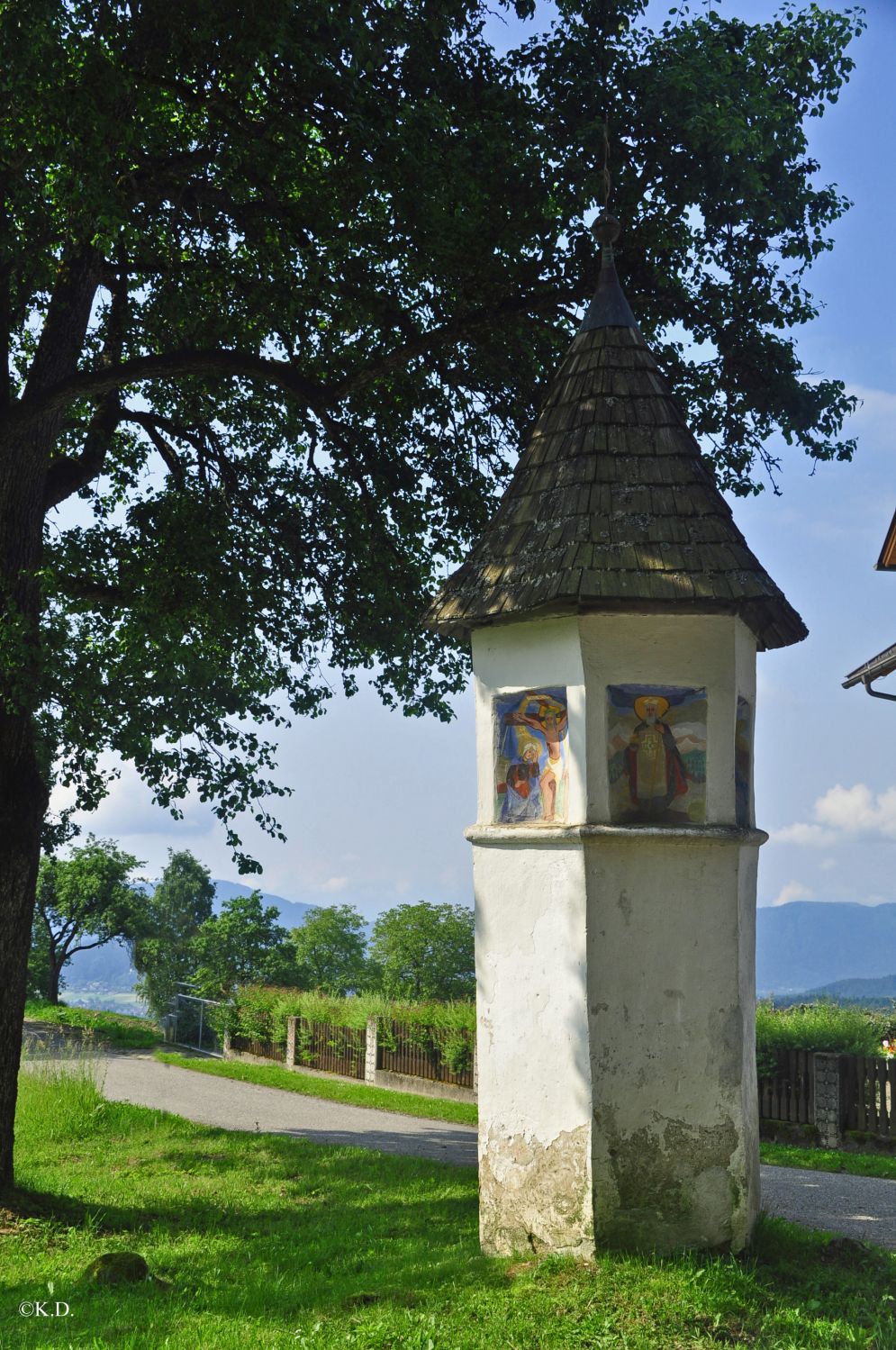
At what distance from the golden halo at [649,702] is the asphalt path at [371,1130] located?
497 cm

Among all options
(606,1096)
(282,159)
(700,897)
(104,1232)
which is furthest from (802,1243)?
(282,159)

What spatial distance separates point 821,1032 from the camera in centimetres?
1745

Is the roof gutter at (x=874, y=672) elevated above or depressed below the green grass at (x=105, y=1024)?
above

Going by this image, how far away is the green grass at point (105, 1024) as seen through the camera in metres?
28.5

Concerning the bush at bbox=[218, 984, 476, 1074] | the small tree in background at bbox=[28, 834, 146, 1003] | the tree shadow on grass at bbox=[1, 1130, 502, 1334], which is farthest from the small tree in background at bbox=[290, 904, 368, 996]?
the tree shadow on grass at bbox=[1, 1130, 502, 1334]

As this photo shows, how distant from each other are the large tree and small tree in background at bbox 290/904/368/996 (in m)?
28.6

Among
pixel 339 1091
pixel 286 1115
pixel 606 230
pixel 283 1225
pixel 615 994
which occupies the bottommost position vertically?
pixel 339 1091

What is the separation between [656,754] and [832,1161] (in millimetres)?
9125

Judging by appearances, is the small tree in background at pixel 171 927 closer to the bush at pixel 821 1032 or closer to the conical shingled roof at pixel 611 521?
the bush at pixel 821 1032

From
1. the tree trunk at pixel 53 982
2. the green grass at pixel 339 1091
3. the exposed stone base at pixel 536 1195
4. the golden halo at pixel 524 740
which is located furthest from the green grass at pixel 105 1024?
the golden halo at pixel 524 740

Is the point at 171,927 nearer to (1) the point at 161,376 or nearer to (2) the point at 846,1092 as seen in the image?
(2) the point at 846,1092

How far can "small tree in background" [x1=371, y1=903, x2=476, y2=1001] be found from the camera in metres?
35.9

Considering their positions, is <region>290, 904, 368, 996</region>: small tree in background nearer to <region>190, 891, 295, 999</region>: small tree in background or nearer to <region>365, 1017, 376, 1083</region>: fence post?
<region>190, 891, 295, 999</region>: small tree in background

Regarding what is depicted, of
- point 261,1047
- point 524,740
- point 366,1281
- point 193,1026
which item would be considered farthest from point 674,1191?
point 193,1026
